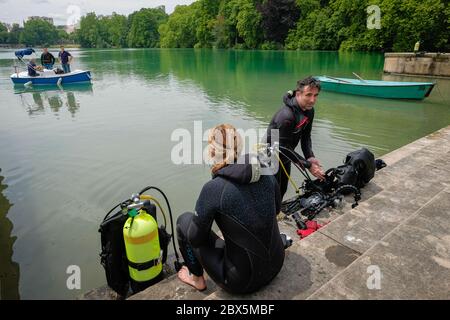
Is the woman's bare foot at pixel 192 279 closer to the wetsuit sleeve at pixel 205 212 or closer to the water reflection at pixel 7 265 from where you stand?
the wetsuit sleeve at pixel 205 212

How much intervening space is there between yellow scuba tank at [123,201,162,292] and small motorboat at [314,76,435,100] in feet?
41.9

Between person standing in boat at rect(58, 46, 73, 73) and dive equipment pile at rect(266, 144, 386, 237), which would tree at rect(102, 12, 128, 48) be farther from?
dive equipment pile at rect(266, 144, 386, 237)

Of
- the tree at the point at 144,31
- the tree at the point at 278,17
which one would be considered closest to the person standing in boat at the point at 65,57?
the tree at the point at 278,17

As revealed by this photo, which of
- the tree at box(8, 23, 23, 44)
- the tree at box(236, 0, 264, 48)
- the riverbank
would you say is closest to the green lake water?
the riverbank

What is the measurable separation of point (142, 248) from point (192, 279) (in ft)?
1.69

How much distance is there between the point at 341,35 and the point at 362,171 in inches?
2049

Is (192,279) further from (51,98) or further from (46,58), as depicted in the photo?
(46,58)

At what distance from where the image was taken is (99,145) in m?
8.65

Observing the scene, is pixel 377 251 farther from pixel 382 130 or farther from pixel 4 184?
pixel 382 130

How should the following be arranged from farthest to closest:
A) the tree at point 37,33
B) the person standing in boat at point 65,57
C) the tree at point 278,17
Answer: the tree at point 37,33 < the tree at point 278,17 < the person standing in boat at point 65,57

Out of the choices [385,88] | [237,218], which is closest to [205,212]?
[237,218]

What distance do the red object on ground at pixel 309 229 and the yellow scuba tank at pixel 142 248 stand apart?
160 centimetres

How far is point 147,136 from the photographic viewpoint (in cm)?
A: 945

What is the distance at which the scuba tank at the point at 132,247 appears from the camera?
268 centimetres
